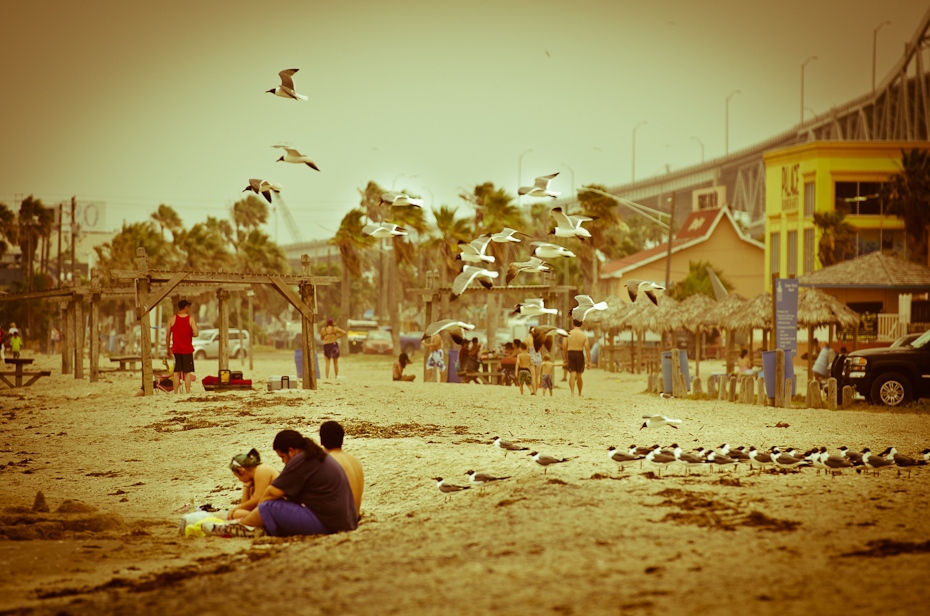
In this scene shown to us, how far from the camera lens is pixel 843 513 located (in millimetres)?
8562

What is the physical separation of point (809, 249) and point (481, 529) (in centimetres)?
4318

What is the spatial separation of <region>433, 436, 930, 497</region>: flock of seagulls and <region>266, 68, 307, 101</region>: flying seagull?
6.28 meters

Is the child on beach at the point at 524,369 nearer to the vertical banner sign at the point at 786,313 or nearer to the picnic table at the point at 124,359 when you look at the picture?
the vertical banner sign at the point at 786,313

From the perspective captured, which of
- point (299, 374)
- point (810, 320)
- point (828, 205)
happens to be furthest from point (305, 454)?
point (828, 205)

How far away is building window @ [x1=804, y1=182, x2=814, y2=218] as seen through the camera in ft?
157

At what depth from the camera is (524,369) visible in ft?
75.0

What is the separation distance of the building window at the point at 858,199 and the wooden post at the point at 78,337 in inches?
1291

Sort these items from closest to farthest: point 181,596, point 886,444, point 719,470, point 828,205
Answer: point 181,596
point 719,470
point 886,444
point 828,205

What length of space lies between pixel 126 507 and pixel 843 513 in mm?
7523

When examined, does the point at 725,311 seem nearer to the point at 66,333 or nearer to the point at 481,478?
the point at 66,333

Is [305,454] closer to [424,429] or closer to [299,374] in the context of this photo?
[424,429]

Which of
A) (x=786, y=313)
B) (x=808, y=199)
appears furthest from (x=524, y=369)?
(x=808, y=199)

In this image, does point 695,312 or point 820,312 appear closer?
point 820,312

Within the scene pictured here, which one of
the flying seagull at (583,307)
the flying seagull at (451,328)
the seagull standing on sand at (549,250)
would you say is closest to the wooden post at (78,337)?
the flying seagull at (451,328)
